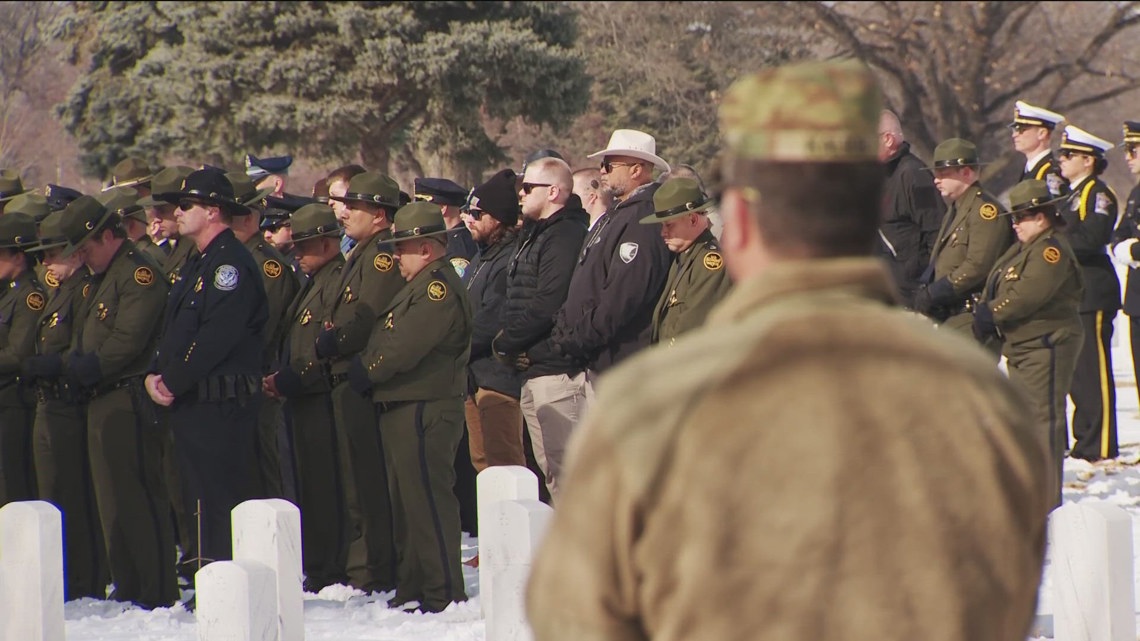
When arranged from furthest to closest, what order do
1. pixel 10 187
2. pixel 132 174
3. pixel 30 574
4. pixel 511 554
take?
pixel 132 174, pixel 10 187, pixel 30 574, pixel 511 554

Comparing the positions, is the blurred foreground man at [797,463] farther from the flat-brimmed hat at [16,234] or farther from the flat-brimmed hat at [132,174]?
the flat-brimmed hat at [132,174]

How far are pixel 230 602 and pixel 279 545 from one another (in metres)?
0.71

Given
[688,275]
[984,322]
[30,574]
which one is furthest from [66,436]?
[984,322]

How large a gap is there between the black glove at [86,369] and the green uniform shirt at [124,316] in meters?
0.02

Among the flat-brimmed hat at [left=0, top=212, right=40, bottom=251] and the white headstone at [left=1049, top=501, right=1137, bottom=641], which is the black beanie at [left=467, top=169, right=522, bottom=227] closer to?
the flat-brimmed hat at [left=0, top=212, right=40, bottom=251]

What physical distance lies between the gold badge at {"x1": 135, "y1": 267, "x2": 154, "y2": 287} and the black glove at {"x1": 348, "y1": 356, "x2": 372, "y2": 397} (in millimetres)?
1056

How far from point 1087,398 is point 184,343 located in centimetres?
613

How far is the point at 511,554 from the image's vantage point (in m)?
5.07

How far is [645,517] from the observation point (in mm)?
2084

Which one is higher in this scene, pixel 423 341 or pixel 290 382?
pixel 423 341

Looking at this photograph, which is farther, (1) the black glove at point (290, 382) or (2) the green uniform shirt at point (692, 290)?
(1) the black glove at point (290, 382)

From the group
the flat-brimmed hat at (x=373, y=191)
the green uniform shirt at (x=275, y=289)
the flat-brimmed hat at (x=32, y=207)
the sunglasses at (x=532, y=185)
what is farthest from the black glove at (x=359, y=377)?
the flat-brimmed hat at (x=32, y=207)

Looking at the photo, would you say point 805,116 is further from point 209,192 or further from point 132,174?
point 132,174

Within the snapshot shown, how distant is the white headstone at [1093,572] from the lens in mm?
4934
